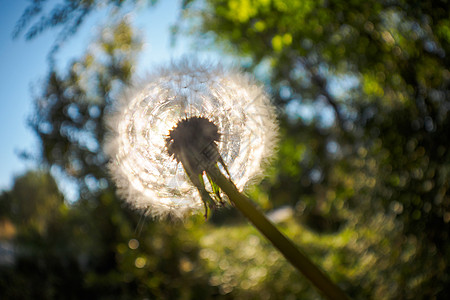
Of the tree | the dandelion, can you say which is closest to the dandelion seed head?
the dandelion

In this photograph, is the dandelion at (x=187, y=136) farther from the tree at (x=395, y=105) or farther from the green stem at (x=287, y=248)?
the tree at (x=395, y=105)

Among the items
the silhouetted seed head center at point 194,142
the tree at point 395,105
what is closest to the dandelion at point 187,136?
the silhouetted seed head center at point 194,142

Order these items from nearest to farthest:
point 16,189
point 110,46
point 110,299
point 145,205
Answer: point 145,205, point 110,299, point 110,46, point 16,189

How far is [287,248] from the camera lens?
684mm

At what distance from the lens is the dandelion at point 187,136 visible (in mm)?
819

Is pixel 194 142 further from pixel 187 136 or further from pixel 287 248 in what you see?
pixel 287 248

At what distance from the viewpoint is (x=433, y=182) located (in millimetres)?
1746

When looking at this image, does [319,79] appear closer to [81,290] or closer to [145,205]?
[145,205]

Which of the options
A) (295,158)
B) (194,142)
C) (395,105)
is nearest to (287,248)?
(194,142)

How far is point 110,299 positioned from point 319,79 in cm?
412

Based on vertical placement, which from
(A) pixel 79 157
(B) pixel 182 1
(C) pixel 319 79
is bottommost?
(C) pixel 319 79

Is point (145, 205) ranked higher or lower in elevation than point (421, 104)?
higher

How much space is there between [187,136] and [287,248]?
390 mm

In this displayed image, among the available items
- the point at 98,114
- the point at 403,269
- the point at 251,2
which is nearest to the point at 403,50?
the point at 251,2
